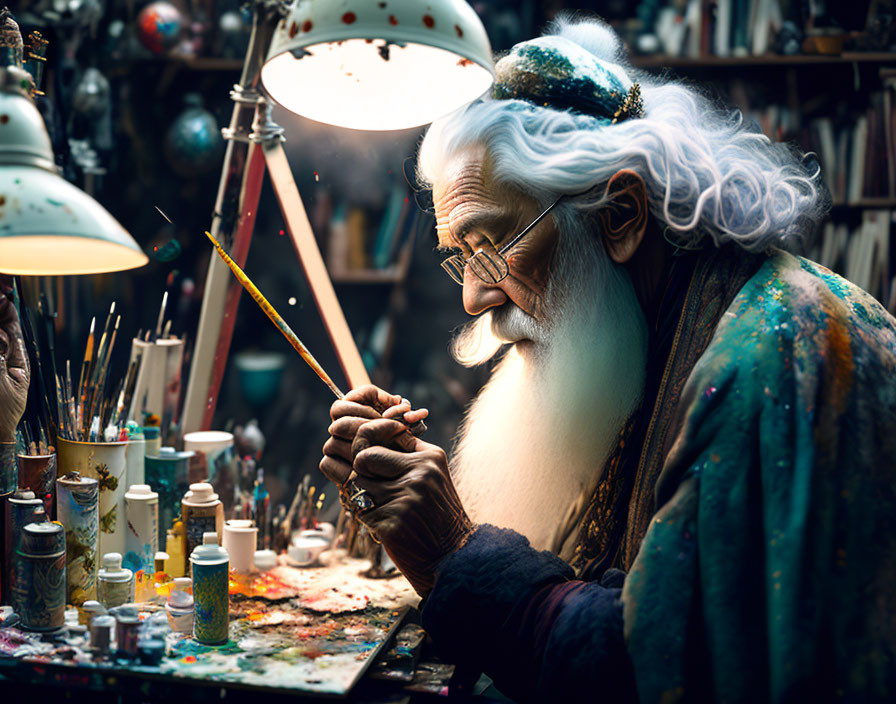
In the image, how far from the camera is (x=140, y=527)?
138 centimetres

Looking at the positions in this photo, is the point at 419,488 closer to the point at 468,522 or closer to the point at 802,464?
the point at 468,522

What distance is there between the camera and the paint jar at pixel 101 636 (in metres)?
1.13

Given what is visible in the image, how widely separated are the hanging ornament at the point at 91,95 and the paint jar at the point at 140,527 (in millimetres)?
1546

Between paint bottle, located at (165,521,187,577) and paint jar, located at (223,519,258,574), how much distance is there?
0.09 metres

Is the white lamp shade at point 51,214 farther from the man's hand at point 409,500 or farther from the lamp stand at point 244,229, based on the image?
the lamp stand at point 244,229

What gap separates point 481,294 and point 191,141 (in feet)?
4.90

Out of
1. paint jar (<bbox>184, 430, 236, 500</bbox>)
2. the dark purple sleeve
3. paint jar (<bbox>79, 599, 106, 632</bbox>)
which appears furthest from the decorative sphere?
the dark purple sleeve

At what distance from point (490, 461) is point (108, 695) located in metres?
0.73

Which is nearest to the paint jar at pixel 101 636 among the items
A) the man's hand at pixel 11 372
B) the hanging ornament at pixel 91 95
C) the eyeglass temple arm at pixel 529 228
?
the man's hand at pixel 11 372

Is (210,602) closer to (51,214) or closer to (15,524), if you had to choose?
(15,524)

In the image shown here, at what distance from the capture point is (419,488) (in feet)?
3.92

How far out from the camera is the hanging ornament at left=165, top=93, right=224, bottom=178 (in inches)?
92.4

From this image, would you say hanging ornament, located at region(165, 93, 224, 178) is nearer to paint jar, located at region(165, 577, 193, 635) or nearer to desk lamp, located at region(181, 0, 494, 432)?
desk lamp, located at region(181, 0, 494, 432)

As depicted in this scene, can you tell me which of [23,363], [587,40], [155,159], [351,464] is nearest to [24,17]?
[155,159]
